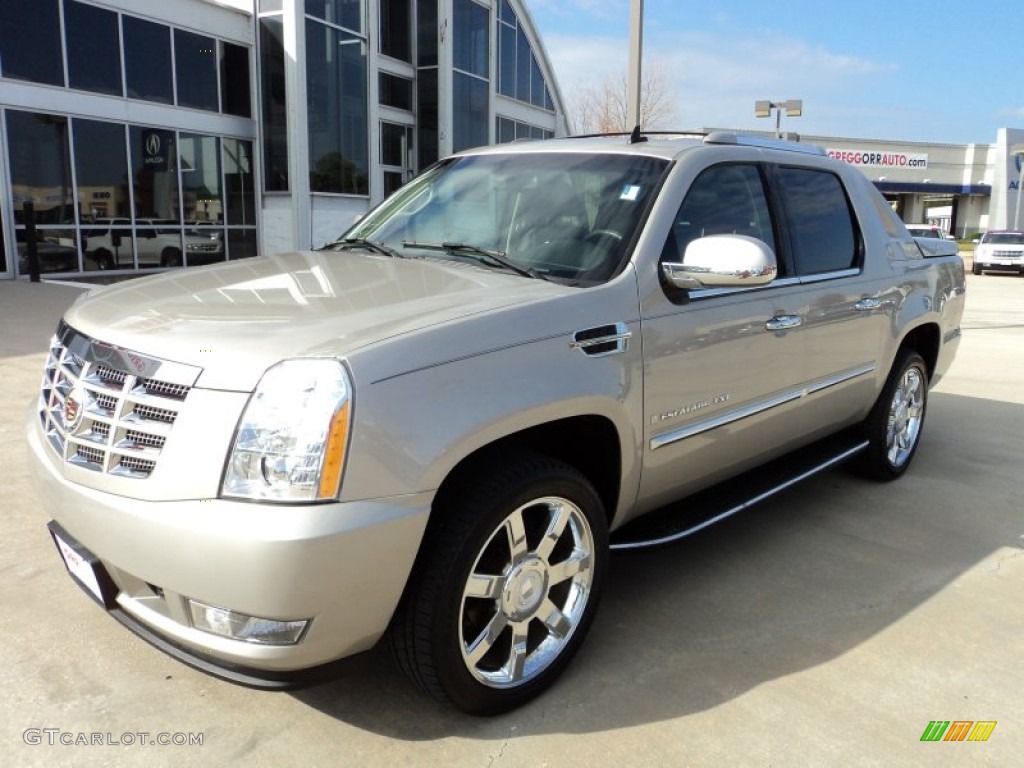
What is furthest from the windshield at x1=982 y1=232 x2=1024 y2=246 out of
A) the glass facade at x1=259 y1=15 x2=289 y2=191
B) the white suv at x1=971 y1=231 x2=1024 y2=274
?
the glass facade at x1=259 y1=15 x2=289 y2=191

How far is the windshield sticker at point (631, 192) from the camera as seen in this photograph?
3.22 meters

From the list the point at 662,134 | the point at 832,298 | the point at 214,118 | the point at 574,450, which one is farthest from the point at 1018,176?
the point at 574,450

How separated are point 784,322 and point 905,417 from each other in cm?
200

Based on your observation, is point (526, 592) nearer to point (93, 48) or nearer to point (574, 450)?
point (574, 450)

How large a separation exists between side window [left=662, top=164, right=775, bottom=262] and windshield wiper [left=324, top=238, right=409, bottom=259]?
3.64 ft

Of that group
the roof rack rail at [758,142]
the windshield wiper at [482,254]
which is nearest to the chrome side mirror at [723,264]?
the windshield wiper at [482,254]

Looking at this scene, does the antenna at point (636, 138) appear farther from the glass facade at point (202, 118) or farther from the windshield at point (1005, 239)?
the windshield at point (1005, 239)

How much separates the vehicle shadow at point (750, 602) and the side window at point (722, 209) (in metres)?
1.23

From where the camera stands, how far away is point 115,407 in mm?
2322

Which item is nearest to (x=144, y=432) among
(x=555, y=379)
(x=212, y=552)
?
(x=212, y=552)

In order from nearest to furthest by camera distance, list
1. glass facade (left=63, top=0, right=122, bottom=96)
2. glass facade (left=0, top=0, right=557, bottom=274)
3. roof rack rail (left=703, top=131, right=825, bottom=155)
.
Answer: roof rack rail (left=703, top=131, right=825, bottom=155) → glass facade (left=0, top=0, right=557, bottom=274) → glass facade (left=63, top=0, right=122, bottom=96)

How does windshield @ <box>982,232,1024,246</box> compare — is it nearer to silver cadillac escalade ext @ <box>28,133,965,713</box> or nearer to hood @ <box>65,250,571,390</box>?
silver cadillac escalade ext @ <box>28,133,965,713</box>

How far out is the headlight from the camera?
2078 mm

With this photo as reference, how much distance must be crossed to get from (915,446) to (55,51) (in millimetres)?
15836
